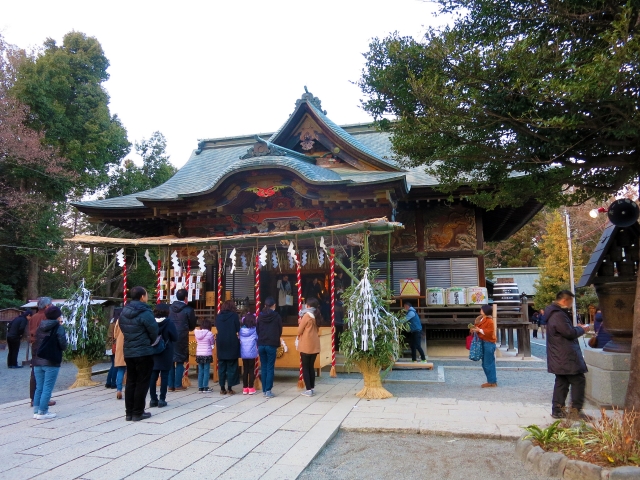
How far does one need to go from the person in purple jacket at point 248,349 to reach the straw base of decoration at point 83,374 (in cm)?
341

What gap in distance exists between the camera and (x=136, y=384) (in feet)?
20.8

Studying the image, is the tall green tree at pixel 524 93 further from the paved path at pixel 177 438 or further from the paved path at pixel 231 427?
the paved path at pixel 177 438

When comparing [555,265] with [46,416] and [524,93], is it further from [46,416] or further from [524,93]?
[46,416]

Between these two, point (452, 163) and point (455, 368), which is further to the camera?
point (455, 368)

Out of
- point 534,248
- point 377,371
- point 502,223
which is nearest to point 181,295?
point 377,371

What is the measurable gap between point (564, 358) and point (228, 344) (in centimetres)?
520

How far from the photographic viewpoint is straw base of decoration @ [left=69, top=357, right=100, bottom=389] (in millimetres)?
9250

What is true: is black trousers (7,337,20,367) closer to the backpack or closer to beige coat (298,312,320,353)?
the backpack

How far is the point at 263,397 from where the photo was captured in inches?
312

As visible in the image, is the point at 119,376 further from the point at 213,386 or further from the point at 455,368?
the point at 455,368

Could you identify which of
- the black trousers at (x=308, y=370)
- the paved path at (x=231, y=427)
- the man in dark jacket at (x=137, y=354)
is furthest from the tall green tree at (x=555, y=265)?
the man in dark jacket at (x=137, y=354)

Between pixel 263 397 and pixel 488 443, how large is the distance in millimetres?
3891

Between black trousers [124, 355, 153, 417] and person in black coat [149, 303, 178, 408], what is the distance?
736 millimetres

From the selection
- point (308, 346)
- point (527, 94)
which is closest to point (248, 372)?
point (308, 346)
